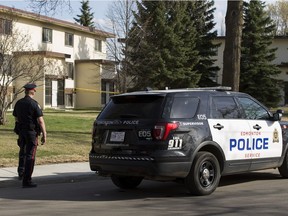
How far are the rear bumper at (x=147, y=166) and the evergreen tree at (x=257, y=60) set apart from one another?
3400 centimetres

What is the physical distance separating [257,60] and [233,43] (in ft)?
83.9

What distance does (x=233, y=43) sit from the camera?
16766 mm

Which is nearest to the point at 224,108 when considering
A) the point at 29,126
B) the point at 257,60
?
Result: the point at 29,126

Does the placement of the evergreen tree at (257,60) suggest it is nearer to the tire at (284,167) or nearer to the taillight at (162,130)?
the tire at (284,167)

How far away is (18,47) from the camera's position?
23.6m

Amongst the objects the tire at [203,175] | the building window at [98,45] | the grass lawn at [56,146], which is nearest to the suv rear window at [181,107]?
the tire at [203,175]

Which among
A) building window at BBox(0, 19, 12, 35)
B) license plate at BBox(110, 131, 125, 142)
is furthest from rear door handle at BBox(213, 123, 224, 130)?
building window at BBox(0, 19, 12, 35)

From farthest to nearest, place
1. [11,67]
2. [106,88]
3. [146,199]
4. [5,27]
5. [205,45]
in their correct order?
[106,88] → [205,45] → [5,27] → [11,67] → [146,199]

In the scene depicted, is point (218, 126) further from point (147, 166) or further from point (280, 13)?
point (280, 13)

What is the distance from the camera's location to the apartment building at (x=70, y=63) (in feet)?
126

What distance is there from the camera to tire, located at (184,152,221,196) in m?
7.99

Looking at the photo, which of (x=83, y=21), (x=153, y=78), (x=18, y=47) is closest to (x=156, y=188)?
(x=18, y=47)

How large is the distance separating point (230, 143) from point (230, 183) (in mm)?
1392

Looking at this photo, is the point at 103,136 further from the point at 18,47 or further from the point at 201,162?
the point at 18,47
